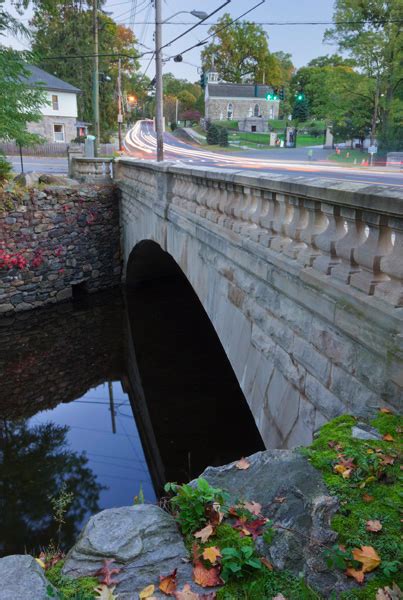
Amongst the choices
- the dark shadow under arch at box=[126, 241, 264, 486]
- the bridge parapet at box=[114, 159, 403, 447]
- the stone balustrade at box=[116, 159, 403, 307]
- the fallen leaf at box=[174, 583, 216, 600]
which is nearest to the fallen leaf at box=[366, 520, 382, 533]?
the fallen leaf at box=[174, 583, 216, 600]

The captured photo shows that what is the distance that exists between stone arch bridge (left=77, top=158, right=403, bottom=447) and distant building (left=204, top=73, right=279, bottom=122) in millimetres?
78537

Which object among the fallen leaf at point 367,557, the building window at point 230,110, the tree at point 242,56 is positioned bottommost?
the fallen leaf at point 367,557

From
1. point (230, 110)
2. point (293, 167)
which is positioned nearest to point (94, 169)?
point (293, 167)

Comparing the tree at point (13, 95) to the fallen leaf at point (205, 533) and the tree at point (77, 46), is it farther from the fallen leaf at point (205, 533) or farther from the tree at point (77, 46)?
the tree at point (77, 46)

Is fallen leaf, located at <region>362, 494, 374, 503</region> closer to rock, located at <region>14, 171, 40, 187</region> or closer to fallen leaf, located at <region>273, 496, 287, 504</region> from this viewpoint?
fallen leaf, located at <region>273, 496, 287, 504</region>

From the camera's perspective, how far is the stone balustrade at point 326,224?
9.71 feet

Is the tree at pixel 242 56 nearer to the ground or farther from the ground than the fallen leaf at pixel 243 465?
farther from the ground

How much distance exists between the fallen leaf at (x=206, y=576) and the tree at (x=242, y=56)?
300 ft

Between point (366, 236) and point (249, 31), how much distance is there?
91.0 meters

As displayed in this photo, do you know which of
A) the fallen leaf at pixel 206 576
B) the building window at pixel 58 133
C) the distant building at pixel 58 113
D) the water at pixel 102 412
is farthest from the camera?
the building window at pixel 58 133

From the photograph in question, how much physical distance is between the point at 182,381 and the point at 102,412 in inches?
76.9

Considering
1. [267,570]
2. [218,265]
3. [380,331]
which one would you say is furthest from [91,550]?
[218,265]

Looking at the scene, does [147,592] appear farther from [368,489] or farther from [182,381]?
[182,381]

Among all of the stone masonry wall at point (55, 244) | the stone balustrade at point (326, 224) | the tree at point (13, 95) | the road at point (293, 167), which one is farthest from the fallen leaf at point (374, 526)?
the tree at point (13, 95)
